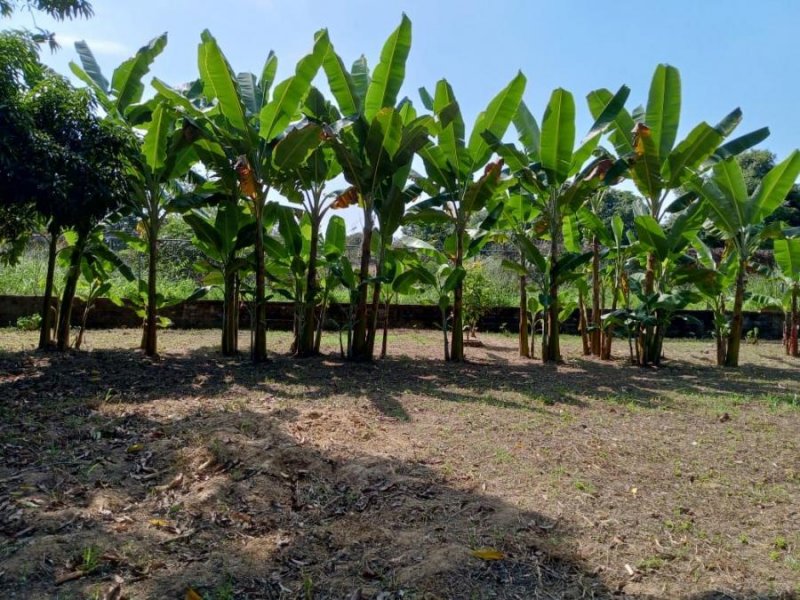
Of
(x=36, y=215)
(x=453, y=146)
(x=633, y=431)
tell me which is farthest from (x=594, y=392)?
(x=36, y=215)

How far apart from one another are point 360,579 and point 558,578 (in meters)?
0.89

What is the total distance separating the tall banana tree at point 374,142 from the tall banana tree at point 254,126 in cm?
60

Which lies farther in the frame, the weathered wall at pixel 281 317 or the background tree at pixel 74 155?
the weathered wall at pixel 281 317

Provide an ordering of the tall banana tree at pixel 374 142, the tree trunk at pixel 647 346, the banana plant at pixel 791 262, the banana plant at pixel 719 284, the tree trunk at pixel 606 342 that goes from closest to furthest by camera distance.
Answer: the tall banana tree at pixel 374 142, the banana plant at pixel 719 284, the banana plant at pixel 791 262, the tree trunk at pixel 647 346, the tree trunk at pixel 606 342

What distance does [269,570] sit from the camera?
2590 millimetres

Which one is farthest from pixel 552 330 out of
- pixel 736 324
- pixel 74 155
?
pixel 74 155

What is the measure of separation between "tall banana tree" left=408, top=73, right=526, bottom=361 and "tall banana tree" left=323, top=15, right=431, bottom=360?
424 mm

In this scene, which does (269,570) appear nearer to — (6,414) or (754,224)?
(6,414)

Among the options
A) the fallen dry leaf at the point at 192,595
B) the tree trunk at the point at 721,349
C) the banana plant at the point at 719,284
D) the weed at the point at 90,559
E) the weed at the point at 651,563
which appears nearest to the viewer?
the fallen dry leaf at the point at 192,595

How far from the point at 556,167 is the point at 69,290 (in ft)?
22.6

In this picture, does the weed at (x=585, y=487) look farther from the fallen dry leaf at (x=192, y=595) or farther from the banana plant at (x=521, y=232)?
the banana plant at (x=521, y=232)

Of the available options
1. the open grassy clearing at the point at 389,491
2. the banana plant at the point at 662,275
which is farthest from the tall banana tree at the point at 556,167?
the open grassy clearing at the point at 389,491

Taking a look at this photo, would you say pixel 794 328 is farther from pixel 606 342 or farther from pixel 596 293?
pixel 596 293

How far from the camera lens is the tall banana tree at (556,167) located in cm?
764
